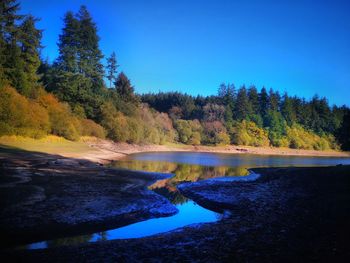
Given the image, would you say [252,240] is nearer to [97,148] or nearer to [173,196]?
[173,196]

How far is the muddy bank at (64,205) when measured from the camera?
39.2ft

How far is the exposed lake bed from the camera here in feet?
29.9

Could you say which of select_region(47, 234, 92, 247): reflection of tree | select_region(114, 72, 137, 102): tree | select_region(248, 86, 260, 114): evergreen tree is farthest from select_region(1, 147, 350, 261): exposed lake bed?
select_region(248, 86, 260, 114): evergreen tree

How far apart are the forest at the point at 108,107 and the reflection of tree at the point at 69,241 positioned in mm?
36522

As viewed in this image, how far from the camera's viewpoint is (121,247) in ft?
32.3

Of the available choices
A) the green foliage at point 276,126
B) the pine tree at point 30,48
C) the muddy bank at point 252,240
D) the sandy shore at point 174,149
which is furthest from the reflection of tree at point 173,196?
the green foliage at point 276,126

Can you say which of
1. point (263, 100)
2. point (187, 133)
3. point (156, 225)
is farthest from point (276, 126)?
point (156, 225)

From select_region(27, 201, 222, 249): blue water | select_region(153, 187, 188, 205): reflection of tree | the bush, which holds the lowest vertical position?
select_region(27, 201, 222, 249): blue water

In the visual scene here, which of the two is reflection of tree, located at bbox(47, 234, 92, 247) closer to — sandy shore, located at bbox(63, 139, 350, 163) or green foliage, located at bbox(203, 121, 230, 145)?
sandy shore, located at bbox(63, 139, 350, 163)

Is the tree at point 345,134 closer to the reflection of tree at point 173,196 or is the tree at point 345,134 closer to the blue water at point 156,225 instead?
the reflection of tree at point 173,196

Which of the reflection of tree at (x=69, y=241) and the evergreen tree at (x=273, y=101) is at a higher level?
the evergreen tree at (x=273, y=101)

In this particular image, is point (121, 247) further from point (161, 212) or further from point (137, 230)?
point (161, 212)

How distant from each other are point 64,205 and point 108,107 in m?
64.8

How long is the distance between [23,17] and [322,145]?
12820 cm
